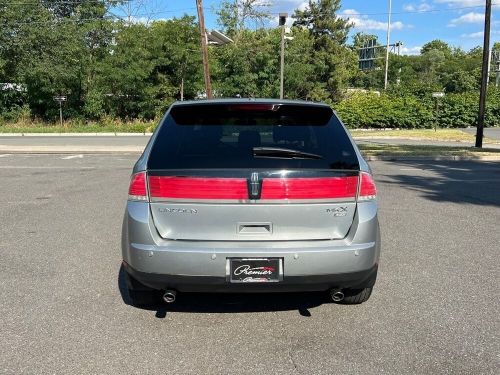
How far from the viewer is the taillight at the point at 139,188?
3428 millimetres

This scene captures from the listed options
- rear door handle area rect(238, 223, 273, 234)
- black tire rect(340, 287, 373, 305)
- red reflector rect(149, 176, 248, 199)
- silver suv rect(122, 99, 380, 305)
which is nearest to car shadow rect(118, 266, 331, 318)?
black tire rect(340, 287, 373, 305)

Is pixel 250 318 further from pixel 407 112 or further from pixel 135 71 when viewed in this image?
pixel 407 112

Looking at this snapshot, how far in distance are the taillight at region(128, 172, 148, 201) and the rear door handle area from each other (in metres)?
0.69

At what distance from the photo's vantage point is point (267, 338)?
11.5 ft

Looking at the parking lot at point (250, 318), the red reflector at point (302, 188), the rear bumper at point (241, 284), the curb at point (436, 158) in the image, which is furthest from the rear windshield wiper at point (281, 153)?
the curb at point (436, 158)

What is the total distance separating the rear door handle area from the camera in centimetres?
335

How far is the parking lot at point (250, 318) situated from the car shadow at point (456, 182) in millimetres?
2443

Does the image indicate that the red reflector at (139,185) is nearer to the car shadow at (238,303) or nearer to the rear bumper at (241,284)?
the rear bumper at (241,284)

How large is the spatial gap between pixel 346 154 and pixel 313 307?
1.32 meters

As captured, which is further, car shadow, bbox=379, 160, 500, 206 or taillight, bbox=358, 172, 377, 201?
car shadow, bbox=379, 160, 500, 206

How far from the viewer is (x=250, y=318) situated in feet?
A: 12.6

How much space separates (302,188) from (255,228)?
415 millimetres

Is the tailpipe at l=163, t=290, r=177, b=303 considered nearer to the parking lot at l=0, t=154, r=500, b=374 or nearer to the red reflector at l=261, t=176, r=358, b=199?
the parking lot at l=0, t=154, r=500, b=374

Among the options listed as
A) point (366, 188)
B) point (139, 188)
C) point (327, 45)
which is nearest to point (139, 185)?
point (139, 188)
